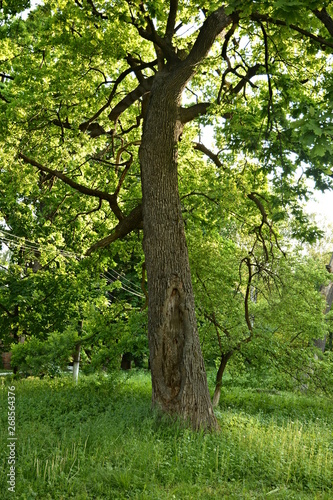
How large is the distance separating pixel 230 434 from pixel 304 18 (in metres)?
5.92

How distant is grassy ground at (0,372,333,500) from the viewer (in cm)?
554

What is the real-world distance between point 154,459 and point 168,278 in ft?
10.8

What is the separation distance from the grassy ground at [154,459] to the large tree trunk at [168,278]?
51 centimetres

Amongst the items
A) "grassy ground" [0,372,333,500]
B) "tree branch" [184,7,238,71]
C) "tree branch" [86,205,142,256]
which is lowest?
"grassy ground" [0,372,333,500]

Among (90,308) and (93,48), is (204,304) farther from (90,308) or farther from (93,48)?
(93,48)

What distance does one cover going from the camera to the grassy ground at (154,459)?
554cm

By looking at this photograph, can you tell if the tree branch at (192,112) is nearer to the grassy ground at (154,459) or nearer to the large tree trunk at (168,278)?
the large tree trunk at (168,278)

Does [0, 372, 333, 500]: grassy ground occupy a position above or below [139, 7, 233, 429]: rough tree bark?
below

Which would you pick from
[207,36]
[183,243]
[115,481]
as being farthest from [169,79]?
[115,481]

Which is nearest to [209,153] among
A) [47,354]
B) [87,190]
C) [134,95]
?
[134,95]

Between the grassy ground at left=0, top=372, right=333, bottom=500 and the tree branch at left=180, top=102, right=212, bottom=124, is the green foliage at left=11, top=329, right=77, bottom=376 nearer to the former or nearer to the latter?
the grassy ground at left=0, top=372, right=333, bottom=500

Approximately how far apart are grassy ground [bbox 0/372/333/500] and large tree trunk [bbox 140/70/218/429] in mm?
509

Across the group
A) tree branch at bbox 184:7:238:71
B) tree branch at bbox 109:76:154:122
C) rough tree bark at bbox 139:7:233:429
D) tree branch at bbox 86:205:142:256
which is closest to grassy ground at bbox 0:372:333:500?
rough tree bark at bbox 139:7:233:429

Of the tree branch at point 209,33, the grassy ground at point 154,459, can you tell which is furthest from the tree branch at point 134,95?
the grassy ground at point 154,459
